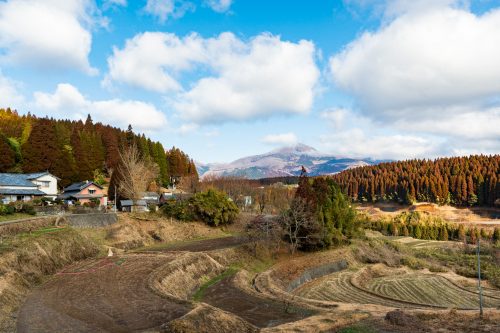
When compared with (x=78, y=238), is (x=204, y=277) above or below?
below

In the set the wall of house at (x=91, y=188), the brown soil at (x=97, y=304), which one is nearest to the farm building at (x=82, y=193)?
the wall of house at (x=91, y=188)

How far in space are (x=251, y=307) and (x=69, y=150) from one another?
61.9m

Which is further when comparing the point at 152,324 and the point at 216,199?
the point at 216,199

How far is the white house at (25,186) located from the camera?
4496 cm

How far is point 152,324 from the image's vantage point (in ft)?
Result: 49.5

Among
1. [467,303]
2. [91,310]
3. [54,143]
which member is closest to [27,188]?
[54,143]

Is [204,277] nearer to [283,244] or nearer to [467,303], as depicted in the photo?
[283,244]

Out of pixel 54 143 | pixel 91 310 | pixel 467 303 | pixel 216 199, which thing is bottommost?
pixel 467 303

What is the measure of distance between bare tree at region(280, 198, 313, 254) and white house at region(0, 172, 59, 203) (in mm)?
31731

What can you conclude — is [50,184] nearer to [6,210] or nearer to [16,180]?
[16,180]

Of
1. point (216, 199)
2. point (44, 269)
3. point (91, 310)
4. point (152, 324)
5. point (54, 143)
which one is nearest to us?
point (152, 324)

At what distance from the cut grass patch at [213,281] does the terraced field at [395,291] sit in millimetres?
5305

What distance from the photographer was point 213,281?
26359 mm

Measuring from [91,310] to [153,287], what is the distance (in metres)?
4.11
